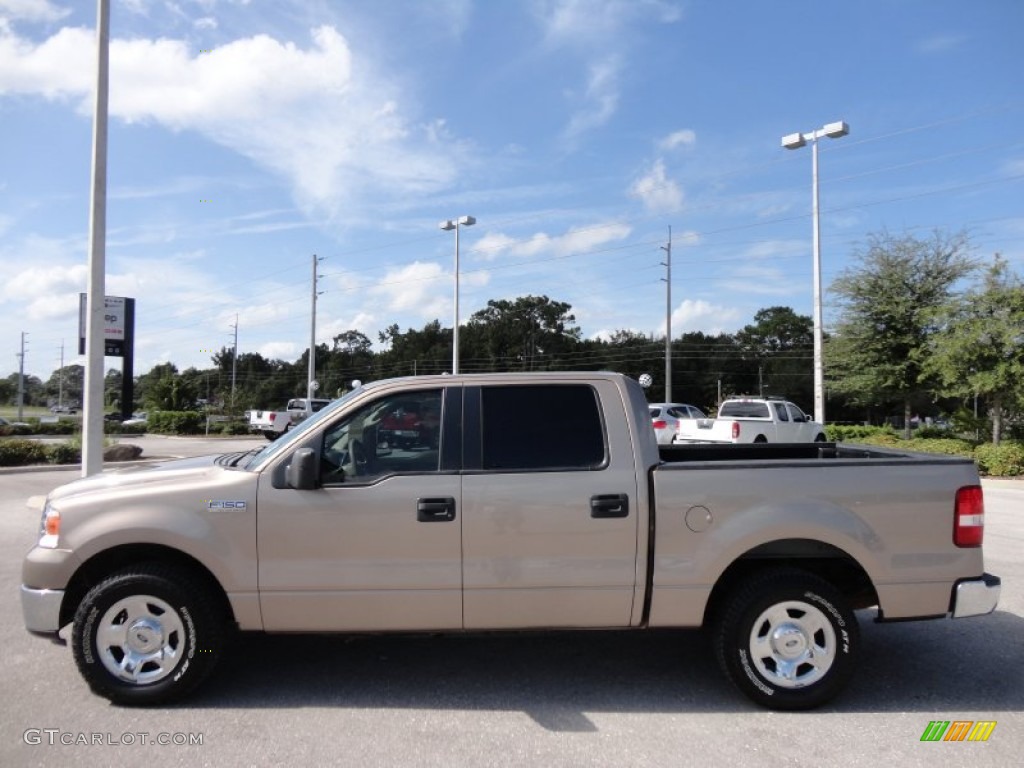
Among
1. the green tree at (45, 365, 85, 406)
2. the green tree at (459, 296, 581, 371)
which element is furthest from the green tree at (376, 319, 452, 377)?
the green tree at (45, 365, 85, 406)

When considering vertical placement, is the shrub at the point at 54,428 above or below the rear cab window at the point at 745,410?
below

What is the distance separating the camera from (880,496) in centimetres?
418

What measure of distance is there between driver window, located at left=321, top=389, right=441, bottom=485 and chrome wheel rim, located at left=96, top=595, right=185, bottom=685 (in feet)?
3.75

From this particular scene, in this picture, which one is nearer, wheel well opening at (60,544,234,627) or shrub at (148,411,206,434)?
wheel well opening at (60,544,234,627)

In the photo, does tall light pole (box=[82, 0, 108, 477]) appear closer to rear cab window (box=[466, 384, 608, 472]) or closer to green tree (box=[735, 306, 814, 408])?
rear cab window (box=[466, 384, 608, 472])

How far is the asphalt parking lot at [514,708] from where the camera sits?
11.9 feet

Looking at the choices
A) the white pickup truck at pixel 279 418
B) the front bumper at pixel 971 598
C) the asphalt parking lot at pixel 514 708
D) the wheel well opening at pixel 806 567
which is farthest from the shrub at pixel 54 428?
the front bumper at pixel 971 598

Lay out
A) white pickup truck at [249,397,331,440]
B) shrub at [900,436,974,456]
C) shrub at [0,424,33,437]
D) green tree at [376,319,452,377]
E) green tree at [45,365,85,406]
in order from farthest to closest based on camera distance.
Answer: green tree at [45,365,85,406], green tree at [376,319,452,377], shrub at [0,424,33,437], white pickup truck at [249,397,331,440], shrub at [900,436,974,456]

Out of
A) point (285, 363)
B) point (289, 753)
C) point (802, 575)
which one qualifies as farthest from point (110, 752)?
point (285, 363)

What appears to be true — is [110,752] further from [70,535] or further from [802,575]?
[802,575]

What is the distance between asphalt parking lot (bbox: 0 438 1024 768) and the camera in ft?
11.9

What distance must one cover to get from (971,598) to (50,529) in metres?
5.14

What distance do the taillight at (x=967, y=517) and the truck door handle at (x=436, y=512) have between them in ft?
9.21
